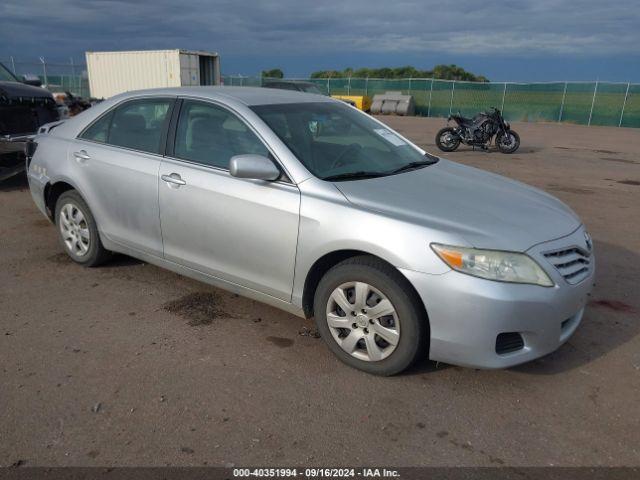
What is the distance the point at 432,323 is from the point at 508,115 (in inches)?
1142

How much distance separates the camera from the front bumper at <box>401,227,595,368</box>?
2803 millimetres

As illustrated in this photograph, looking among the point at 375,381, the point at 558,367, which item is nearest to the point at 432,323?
the point at 375,381

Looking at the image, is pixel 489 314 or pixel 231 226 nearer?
pixel 489 314

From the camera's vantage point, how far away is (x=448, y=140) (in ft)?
48.1

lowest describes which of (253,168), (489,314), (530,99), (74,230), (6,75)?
(74,230)

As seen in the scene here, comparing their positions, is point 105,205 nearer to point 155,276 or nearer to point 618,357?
point 155,276

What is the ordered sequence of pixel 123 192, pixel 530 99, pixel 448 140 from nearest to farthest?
pixel 123 192, pixel 448 140, pixel 530 99

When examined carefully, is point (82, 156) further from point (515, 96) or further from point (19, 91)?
point (515, 96)

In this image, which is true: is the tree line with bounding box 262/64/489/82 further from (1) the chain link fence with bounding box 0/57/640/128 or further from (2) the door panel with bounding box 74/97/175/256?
(2) the door panel with bounding box 74/97/175/256

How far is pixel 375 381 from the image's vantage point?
10.4 ft

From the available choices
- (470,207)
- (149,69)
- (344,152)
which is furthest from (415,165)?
(149,69)

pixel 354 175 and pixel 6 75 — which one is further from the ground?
pixel 6 75

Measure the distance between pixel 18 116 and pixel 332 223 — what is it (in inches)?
277

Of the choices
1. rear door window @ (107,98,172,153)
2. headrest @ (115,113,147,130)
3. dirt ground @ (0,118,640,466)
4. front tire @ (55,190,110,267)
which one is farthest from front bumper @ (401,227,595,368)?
front tire @ (55,190,110,267)
